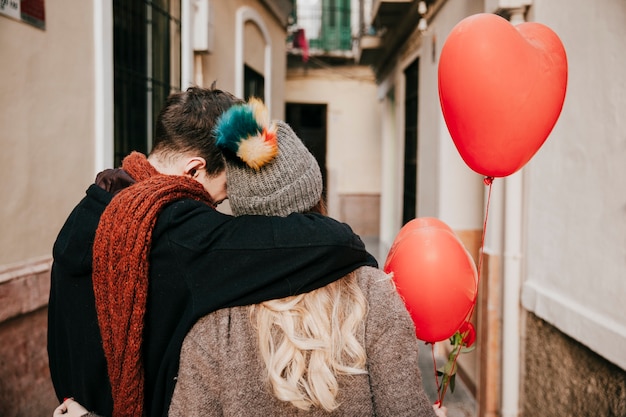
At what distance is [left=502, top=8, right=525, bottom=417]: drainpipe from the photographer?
3594 mm

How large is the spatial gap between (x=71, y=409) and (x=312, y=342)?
69 centimetres

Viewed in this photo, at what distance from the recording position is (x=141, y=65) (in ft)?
14.4

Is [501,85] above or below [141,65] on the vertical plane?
below

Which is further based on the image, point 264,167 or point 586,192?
point 586,192

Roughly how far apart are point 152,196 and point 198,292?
0.83 feet

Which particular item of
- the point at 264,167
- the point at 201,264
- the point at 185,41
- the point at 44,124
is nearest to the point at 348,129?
the point at 185,41

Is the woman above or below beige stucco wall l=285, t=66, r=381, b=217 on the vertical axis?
below

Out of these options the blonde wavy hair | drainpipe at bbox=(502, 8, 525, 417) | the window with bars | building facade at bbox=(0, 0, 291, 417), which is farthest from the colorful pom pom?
the window with bars

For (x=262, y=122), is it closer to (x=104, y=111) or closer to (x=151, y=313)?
(x=151, y=313)

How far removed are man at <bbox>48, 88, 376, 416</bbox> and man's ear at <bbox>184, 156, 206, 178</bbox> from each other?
0.27m

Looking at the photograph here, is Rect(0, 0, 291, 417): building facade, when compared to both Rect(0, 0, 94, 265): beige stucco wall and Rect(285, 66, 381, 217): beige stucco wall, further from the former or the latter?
Rect(285, 66, 381, 217): beige stucco wall

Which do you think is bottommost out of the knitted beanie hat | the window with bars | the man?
the man

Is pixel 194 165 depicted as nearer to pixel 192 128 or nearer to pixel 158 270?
pixel 192 128

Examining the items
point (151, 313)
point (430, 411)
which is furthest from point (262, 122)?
point (430, 411)
